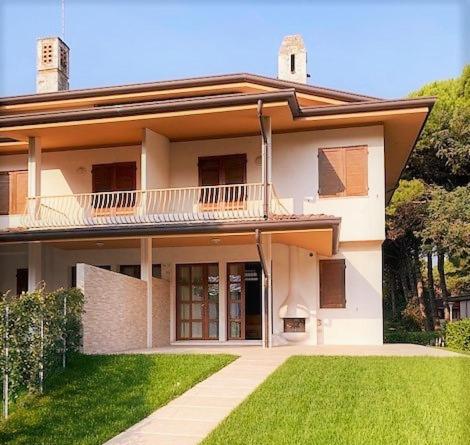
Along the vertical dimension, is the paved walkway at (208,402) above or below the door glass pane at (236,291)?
below

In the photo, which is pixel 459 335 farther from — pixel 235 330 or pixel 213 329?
pixel 213 329

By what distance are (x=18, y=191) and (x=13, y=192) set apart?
0.17m

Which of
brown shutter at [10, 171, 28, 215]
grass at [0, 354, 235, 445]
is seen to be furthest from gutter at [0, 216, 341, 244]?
grass at [0, 354, 235, 445]

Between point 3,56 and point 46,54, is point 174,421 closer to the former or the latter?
point 3,56

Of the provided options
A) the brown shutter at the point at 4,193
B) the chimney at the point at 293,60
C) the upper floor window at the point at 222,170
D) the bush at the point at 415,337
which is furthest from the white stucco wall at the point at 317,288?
the chimney at the point at 293,60

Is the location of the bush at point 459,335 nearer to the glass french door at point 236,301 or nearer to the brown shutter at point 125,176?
the glass french door at point 236,301

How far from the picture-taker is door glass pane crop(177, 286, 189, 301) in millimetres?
17266

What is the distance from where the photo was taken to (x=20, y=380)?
8.77 meters

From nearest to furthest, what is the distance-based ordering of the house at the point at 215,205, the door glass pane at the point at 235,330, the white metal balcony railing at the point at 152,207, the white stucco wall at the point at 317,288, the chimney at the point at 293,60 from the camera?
1. the house at the point at 215,205
2. the white metal balcony railing at the point at 152,207
3. the white stucco wall at the point at 317,288
4. the door glass pane at the point at 235,330
5. the chimney at the point at 293,60

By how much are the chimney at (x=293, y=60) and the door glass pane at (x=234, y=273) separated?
664 centimetres

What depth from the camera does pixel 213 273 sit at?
1716 centimetres

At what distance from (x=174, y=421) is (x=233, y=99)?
814cm

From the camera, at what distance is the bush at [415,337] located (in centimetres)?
2042

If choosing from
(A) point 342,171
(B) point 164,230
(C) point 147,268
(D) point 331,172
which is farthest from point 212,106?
(C) point 147,268
